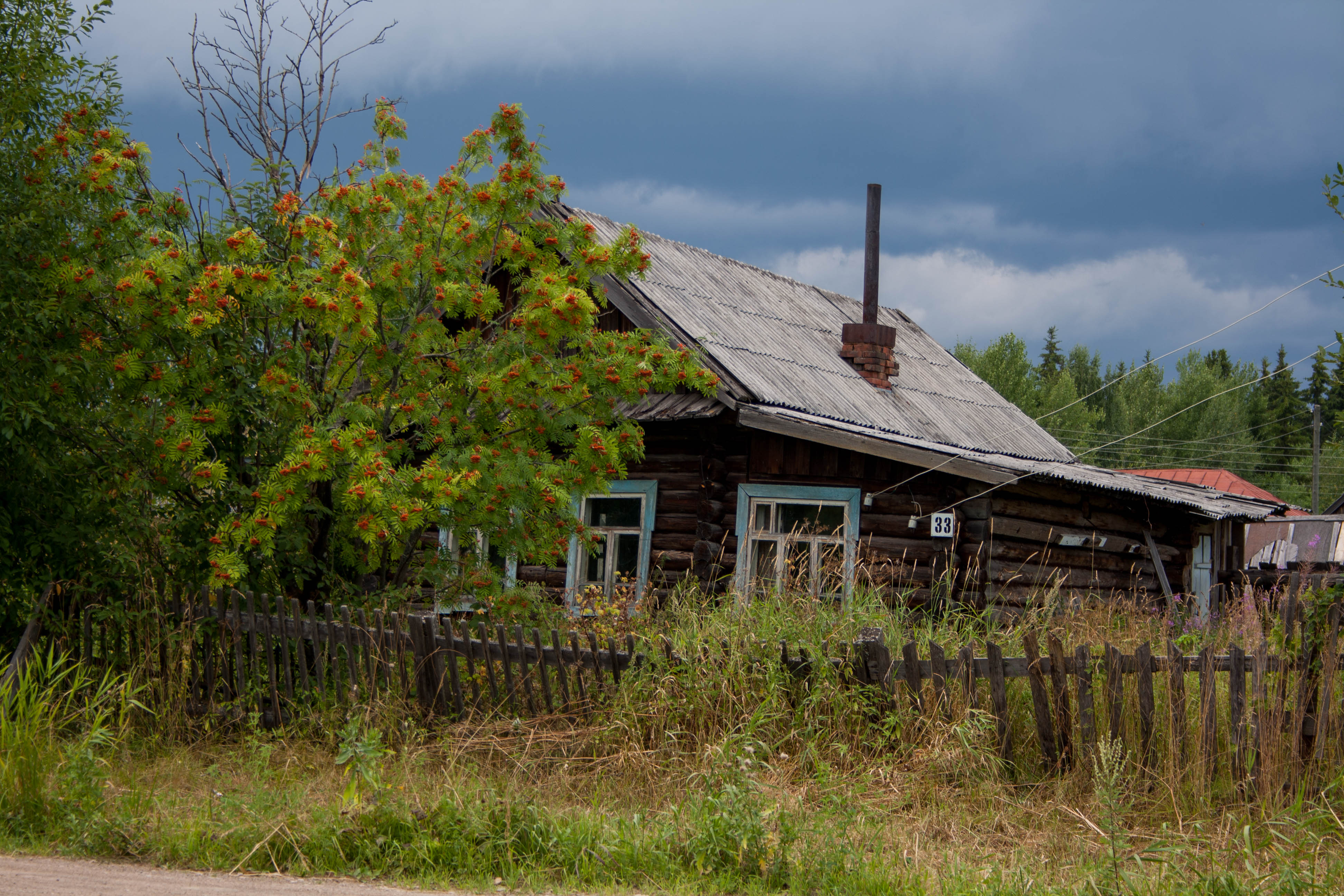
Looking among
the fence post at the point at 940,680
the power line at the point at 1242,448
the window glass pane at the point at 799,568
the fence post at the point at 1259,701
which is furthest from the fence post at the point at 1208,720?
the power line at the point at 1242,448

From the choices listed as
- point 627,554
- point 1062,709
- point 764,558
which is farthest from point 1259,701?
point 627,554

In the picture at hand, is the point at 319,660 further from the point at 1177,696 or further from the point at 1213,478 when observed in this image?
the point at 1213,478

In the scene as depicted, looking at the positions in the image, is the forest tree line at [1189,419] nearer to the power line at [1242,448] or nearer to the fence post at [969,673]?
the power line at [1242,448]

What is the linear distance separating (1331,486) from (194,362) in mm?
59167

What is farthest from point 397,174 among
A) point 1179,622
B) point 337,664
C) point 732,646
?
point 1179,622

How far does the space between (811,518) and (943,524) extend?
1.52 m

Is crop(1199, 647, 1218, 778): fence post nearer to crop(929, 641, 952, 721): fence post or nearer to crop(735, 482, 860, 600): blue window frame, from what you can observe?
crop(929, 641, 952, 721): fence post

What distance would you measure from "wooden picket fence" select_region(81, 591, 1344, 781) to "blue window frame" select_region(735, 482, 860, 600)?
11.8 ft

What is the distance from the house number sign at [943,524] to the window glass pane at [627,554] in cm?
349

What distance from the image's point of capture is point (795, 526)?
11.5 metres

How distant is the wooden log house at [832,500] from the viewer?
36.4ft

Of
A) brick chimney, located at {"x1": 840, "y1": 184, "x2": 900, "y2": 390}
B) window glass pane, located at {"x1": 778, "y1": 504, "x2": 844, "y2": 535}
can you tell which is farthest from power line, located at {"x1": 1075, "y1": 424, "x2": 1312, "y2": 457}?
window glass pane, located at {"x1": 778, "y1": 504, "x2": 844, "y2": 535}

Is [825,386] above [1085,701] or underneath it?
above

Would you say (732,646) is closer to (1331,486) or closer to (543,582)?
(543,582)
